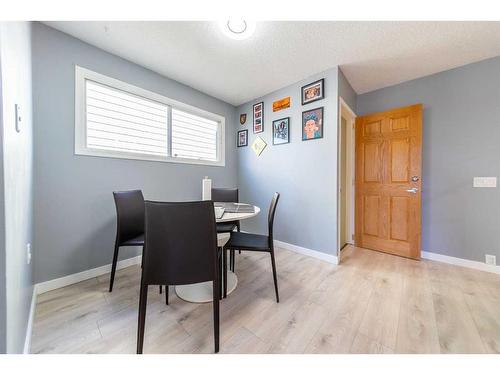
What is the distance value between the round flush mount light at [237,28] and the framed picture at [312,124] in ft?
3.87

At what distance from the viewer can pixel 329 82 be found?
7.35 feet

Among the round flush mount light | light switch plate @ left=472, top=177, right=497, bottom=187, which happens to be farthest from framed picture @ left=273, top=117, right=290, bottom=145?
light switch plate @ left=472, top=177, right=497, bottom=187

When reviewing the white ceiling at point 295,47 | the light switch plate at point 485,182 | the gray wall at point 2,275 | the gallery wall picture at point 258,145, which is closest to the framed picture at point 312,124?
the white ceiling at point 295,47

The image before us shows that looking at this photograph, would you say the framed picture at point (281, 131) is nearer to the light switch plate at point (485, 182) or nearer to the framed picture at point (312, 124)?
the framed picture at point (312, 124)

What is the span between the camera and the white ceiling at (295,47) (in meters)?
1.61

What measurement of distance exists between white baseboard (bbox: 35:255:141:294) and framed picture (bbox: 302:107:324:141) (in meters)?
2.65

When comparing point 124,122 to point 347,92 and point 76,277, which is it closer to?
point 76,277

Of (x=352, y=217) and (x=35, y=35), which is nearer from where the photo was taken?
(x=35, y=35)

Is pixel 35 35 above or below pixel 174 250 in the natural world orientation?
above

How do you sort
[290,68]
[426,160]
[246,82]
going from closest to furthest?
[290,68] < [426,160] < [246,82]

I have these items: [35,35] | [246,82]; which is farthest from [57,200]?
[246,82]
